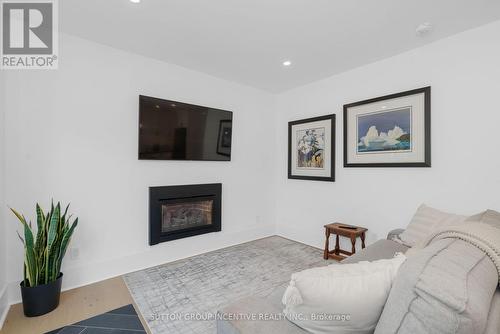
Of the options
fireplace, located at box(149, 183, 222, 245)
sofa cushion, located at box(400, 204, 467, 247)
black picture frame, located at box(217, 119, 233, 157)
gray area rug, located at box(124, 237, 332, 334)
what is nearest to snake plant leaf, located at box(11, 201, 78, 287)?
gray area rug, located at box(124, 237, 332, 334)

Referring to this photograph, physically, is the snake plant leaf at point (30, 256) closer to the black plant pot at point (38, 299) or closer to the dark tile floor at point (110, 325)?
the black plant pot at point (38, 299)

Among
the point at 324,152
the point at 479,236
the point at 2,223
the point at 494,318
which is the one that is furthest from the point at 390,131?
the point at 2,223

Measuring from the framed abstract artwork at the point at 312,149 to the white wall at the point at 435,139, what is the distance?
11cm

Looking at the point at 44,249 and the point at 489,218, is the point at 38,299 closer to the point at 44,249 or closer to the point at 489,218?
the point at 44,249

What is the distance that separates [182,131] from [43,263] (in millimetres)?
1919

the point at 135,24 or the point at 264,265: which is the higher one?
the point at 135,24

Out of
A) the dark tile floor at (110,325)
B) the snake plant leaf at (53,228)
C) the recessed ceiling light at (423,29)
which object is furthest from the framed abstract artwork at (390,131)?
the snake plant leaf at (53,228)

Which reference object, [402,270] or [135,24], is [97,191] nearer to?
[135,24]

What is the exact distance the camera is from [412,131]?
268 cm

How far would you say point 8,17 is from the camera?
2125 millimetres

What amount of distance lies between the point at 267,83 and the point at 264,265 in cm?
271

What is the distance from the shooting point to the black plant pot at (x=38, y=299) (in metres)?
1.96

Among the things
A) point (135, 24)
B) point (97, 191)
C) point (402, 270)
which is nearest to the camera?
point (402, 270)

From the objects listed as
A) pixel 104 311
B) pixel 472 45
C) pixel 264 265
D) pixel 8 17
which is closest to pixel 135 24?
pixel 8 17
